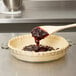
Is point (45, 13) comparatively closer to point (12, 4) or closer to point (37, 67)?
point (12, 4)

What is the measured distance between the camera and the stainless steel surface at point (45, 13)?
5.10ft

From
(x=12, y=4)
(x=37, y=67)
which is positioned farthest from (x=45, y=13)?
(x=37, y=67)

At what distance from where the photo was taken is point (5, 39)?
3.68ft

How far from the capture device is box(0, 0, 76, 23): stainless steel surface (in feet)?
5.10

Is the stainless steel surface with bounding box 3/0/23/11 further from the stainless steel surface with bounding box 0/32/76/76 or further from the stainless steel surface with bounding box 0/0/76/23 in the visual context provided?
the stainless steel surface with bounding box 0/32/76/76

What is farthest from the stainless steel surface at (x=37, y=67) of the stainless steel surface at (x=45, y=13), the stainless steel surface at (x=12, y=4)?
the stainless steel surface at (x=12, y=4)

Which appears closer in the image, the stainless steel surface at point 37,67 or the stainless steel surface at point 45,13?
the stainless steel surface at point 37,67

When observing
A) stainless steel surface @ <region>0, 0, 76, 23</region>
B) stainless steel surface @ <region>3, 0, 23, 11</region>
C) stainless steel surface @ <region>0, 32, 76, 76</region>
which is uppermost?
stainless steel surface @ <region>0, 32, 76, 76</region>

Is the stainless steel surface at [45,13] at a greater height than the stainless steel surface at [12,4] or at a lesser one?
lesser

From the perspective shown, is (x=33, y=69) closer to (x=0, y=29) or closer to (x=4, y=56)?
(x=4, y=56)

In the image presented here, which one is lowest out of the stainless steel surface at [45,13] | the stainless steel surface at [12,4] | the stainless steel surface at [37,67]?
the stainless steel surface at [45,13]

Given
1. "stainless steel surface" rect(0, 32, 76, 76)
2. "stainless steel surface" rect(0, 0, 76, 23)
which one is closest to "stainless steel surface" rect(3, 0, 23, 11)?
"stainless steel surface" rect(0, 0, 76, 23)

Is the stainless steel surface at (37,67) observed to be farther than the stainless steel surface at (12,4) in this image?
No

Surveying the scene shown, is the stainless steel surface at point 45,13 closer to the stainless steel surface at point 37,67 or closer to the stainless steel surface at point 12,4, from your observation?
the stainless steel surface at point 12,4
